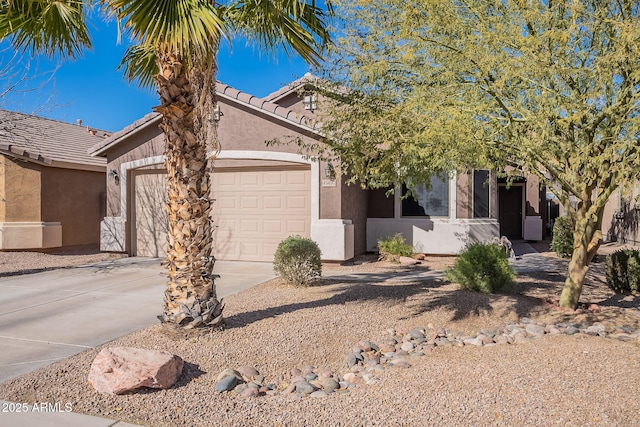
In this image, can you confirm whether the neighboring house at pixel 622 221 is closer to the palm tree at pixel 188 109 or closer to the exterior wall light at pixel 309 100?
the exterior wall light at pixel 309 100

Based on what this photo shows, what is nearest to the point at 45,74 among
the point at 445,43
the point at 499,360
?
the point at 445,43

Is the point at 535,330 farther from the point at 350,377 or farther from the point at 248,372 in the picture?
the point at 248,372

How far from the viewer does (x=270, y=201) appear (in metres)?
12.9

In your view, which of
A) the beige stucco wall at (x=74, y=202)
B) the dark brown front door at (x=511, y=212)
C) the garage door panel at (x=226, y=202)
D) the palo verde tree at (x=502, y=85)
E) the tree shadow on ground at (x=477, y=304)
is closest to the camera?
the palo verde tree at (x=502, y=85)

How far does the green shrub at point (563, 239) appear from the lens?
544 inches

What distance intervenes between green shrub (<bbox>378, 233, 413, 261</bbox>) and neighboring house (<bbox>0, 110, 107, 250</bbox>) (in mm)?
9637

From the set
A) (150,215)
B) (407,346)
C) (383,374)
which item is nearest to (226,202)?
(150,215)

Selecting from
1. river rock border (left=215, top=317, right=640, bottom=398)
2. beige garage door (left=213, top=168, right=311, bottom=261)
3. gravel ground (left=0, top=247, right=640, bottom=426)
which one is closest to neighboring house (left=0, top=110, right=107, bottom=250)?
beige garage door (left=213, top=168, right=311, bottom=261)

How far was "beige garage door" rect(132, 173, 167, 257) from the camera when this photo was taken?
46.1 feet

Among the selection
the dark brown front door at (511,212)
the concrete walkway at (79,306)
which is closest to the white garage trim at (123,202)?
the concrete walkway at (79,306)

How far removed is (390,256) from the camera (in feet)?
42.7

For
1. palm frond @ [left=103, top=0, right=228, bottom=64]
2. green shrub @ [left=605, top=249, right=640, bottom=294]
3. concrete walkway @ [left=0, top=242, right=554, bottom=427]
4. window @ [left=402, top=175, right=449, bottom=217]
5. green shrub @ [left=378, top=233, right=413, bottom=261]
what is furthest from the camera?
window @ [left=402, top=175, right=449, bottom=217]

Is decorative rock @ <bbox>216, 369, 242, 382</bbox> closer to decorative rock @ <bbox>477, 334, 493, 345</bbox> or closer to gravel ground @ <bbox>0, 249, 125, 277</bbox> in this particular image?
decorative rock @ <bbox>477, 334, 493, 345</bbox>

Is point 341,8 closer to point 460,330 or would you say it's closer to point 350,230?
point 460,330
